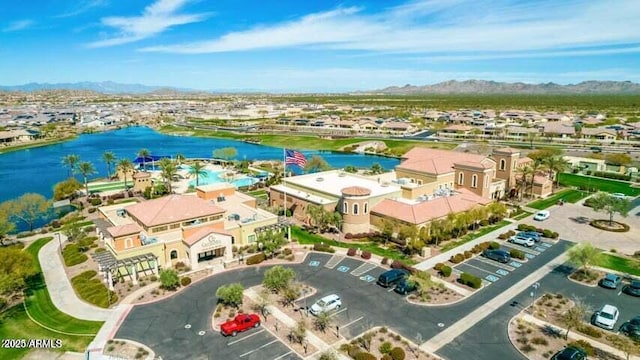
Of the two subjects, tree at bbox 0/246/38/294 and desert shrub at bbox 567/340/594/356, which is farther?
tree at bbox 0/246/38/294

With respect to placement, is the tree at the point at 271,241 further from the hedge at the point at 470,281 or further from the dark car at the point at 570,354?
the dark car at the point at 570,354

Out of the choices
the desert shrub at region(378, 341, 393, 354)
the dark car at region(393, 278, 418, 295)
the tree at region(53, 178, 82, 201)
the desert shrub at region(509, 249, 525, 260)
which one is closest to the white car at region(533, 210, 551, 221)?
the desert shrub at region(509, 249, 525, 260)

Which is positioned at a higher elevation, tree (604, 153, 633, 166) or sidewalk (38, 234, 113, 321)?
tree (604, 153, 633, 166)

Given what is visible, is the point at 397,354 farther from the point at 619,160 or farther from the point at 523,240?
the point at 619,160

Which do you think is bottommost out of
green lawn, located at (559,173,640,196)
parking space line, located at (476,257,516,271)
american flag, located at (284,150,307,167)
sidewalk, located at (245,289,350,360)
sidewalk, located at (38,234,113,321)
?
sidewalk, located at (38,234,113,321)

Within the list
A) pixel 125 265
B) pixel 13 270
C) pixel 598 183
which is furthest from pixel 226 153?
pixel 598 183

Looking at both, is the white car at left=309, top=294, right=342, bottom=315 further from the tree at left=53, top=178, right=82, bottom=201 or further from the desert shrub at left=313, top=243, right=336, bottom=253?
the tree at left=53, top=178, right=82, bottom=201
